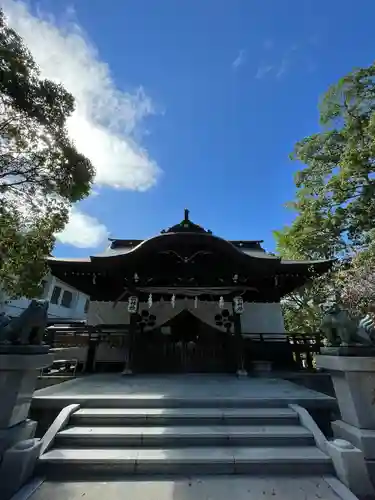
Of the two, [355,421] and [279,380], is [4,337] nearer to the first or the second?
[355,421]

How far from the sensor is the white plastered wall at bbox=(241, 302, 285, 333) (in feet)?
30.6

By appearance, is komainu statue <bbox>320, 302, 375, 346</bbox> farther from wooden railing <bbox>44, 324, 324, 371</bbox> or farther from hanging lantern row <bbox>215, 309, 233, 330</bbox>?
hanging lantern row <bbox>215, 309, 233, 330</bbox>

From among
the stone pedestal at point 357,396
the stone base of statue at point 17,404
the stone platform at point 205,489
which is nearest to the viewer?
the stone platform at point 205,489

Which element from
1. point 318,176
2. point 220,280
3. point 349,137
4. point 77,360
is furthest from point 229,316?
point 349,137

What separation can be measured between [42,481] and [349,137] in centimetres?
1327

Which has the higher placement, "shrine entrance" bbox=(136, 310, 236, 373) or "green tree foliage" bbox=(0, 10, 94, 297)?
"green tree foliage" bbox=(0, 10, 94, 297)

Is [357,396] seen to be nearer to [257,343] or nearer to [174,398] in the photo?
[174,398]

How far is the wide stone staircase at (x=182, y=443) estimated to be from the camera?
2.93 m

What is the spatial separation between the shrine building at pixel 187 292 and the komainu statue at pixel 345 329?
11.9 feet

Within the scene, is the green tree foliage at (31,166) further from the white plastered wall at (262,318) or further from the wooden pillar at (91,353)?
the white plastered wall at (262,318)

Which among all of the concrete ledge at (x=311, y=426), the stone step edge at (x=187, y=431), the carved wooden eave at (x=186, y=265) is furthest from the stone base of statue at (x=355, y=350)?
the carved wooden eave at (x=186, y=265)

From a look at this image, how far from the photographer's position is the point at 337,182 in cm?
980

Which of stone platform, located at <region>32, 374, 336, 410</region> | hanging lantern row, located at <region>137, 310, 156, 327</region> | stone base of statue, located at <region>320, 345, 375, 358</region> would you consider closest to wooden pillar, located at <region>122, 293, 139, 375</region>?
hanging lantern row, located at <region>137, 310, 156, 327</region>

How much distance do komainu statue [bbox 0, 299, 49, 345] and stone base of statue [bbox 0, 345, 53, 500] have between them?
120mm
